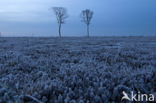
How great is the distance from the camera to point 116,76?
4855 mm

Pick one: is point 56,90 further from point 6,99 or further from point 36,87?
point 6,99

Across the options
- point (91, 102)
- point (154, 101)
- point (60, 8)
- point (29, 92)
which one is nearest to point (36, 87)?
point (29, 92)

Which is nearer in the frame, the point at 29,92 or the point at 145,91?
the point at 29,92

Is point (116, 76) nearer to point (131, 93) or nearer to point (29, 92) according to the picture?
point (131, 93)

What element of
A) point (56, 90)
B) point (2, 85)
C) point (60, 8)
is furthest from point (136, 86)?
point (60, 8)

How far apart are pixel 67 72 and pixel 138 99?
2454 mm

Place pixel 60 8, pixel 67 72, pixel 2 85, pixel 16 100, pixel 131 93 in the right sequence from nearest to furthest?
1. pixel 16 100
2. pixel 131 93
3. pixel 2 85
4. pixel 67 72
5. pixel 60 8

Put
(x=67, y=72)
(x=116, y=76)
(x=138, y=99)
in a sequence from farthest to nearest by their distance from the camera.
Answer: (x=67, y=72) < (x=116, y=76) < (x=138, y=99)

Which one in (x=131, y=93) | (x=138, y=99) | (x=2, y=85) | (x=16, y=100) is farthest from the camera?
(x=2, y=85)

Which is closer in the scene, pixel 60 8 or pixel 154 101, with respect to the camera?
pixel 154 101

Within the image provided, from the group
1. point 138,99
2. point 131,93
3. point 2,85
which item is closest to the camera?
point 138,99

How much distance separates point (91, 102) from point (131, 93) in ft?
2.66

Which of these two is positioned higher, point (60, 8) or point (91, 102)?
point (60, 8)

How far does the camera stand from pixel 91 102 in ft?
10.7
